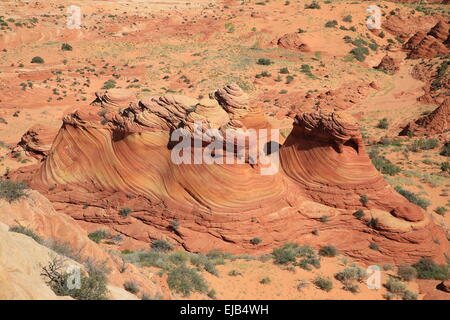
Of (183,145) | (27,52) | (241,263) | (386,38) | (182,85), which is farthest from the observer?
(386,38)

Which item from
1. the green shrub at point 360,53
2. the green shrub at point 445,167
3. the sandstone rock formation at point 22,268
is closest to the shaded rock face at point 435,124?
the green shrub at point 445,167

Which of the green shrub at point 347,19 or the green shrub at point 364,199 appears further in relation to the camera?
the green shrub at point 347,19

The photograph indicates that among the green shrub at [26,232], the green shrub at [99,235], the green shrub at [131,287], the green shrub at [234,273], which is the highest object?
the green shrub at [26,232]

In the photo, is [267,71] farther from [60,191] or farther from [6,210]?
[6,210]

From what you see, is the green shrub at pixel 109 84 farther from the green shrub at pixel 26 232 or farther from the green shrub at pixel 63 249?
the green shrub at pixel 63 249

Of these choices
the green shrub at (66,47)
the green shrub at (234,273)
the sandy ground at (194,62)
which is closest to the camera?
the green shrub at (234,273)

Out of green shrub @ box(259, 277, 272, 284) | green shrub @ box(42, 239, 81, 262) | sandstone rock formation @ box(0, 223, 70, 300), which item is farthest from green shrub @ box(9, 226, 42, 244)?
green shrub @ box(259, 277, 272, 284)

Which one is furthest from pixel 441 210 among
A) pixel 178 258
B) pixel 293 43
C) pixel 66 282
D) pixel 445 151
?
pixel 293 43

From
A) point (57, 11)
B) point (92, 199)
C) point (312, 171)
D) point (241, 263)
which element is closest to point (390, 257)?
point (312, 171)
